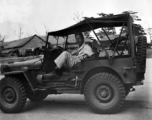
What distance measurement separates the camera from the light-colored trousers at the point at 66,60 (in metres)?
6.28

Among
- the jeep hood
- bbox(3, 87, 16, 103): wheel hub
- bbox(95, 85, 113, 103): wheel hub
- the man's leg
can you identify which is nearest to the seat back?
the man's leg

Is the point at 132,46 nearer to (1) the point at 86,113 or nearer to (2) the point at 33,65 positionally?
(1) the point at 86,113

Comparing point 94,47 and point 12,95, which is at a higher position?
point 94,47

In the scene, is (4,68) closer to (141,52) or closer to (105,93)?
(105,93)

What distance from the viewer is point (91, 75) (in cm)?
622

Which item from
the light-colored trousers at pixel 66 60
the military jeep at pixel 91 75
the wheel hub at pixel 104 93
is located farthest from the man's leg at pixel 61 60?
the wheel hub at pixel 104 93

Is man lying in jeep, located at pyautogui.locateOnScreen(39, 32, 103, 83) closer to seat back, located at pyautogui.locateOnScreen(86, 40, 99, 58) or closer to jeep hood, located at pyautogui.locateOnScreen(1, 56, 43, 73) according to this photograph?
seat back, located at pyautogui.locateOnScreen(86, 40, 99, 58)

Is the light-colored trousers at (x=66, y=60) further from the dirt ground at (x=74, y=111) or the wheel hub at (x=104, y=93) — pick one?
the dirt ground at (x=74, y=111)

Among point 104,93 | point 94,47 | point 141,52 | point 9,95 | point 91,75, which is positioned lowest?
point 9,95

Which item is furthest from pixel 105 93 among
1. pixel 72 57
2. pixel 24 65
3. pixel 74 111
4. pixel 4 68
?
pixel 4 68

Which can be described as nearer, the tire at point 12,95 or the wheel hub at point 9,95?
the tire at point 12,95

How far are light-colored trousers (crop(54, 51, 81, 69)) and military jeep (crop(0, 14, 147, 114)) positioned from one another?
0.12 meters

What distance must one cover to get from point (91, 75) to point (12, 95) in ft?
7.00

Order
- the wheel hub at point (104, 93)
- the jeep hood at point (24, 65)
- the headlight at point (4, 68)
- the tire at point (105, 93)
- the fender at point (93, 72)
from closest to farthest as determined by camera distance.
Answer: the tire at point (105, 93) → the wheel hub at point (104, 93) → the fender at point (93, 72) → the jeep hood at point (24, 65) → the headlight at point (4, 68)
